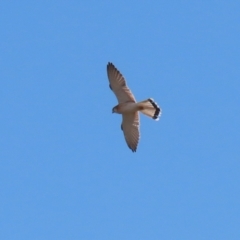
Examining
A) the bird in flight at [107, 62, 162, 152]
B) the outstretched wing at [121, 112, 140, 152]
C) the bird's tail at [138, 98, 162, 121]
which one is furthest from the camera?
the outstretched wing at [121, 112, 140, 152]

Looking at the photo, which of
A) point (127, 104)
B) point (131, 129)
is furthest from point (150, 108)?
point (131, 129)

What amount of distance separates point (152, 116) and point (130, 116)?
0.96 meters

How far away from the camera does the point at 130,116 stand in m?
24.2

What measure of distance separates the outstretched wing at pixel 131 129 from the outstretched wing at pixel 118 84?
62 centimetres

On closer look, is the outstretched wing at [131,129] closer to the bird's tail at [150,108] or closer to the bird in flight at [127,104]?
the bird in flight at [127,104]

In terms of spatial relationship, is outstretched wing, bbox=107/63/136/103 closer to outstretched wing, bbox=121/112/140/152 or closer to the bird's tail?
the bird's tail

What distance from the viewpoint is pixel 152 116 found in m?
23.5

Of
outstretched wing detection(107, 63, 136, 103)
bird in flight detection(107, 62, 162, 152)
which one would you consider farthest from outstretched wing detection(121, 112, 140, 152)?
outstretched wing detection(107, 63, 136, 103)

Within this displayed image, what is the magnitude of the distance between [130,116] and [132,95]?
0.71 m

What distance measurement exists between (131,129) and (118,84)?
1.53 metres

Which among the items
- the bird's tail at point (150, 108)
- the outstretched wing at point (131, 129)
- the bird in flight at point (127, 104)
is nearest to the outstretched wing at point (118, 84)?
the bird in flight at point (127, 104)

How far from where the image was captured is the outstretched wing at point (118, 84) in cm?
2356

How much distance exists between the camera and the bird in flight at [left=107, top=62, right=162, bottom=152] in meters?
23.5

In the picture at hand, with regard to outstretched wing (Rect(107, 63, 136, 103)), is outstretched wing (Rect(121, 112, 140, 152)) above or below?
below
